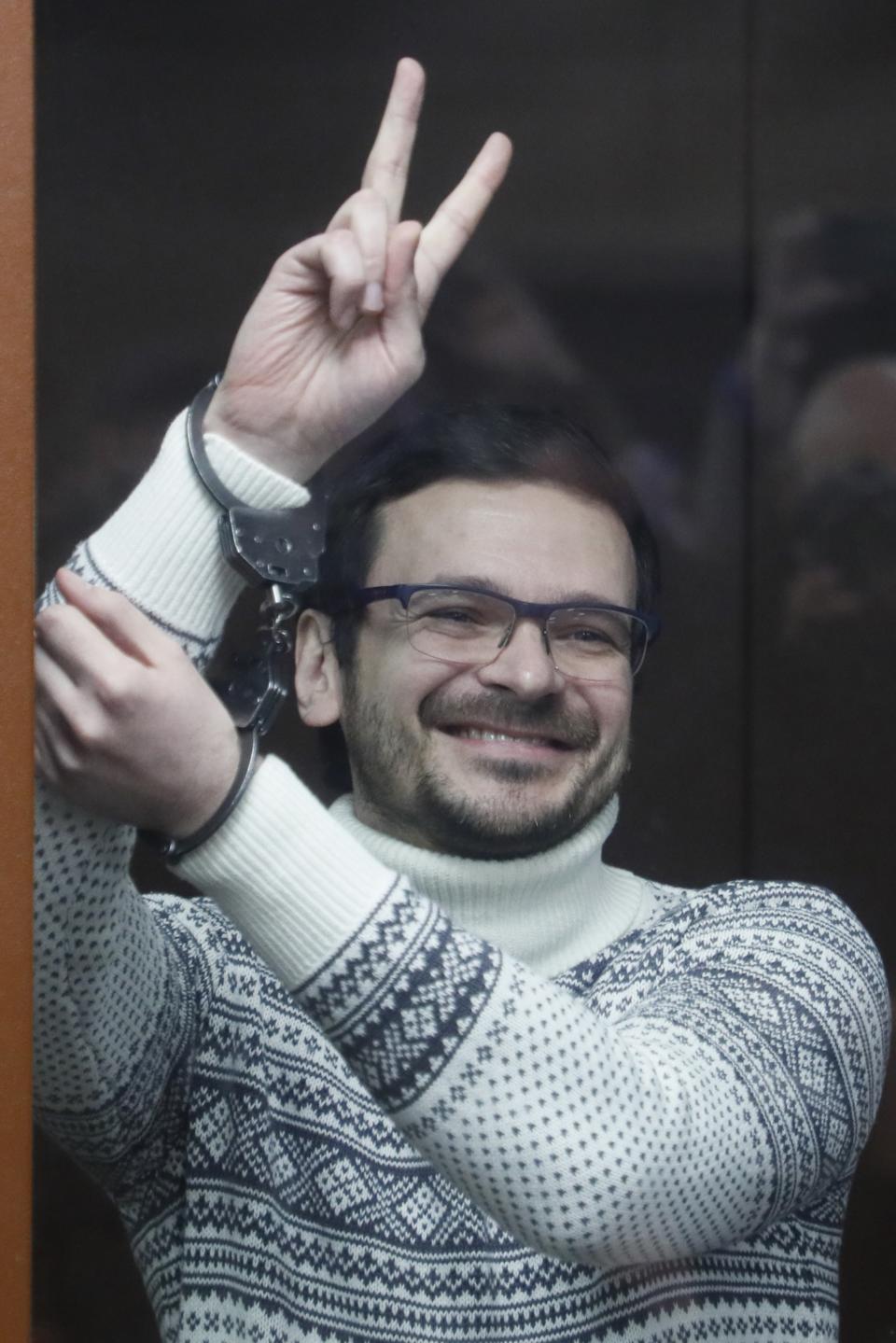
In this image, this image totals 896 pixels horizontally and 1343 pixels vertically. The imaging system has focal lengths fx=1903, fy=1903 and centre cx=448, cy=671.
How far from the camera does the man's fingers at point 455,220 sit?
1.01 metres

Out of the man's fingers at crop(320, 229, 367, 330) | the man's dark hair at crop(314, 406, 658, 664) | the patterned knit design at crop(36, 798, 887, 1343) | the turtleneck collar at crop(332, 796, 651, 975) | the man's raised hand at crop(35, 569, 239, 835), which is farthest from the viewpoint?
the man's dark hair at crop(314, 406, 658, 664)

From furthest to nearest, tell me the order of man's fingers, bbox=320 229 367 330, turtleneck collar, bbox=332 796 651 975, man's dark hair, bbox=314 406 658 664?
man's dark hair, bbox=314 406 658 664
turtleneck collar, bbox=332 796 651 975
man's fingers, bbox=320 229 367 330

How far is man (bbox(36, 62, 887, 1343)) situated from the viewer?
2.83 ft

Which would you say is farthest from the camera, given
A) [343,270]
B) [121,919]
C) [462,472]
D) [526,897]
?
[462,472]

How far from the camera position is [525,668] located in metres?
1.33

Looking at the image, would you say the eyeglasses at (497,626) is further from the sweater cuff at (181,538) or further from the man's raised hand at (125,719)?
the man's raised hand at (125,719)

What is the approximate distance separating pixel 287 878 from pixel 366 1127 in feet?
1.30

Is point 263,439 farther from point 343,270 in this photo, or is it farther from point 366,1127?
point 366,1127

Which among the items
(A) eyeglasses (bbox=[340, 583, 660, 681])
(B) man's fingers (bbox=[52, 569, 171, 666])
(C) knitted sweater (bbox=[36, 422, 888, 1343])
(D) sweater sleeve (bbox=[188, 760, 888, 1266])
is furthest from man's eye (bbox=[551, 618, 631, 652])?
(B) man's fingers (bbox=[52, 569, 171, 666])

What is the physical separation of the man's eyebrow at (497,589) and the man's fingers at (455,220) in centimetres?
36

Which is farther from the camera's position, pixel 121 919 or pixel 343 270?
pixel 121 919

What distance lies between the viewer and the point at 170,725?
0.83 metres

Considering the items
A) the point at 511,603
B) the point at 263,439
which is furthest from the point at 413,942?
the point at 511,603

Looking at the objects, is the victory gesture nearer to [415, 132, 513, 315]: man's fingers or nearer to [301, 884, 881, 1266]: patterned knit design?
[415, 132, 513, 315]: man's fingers
